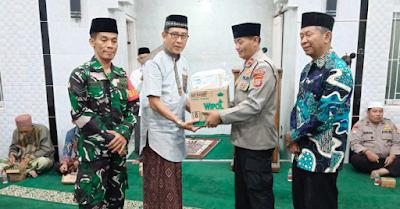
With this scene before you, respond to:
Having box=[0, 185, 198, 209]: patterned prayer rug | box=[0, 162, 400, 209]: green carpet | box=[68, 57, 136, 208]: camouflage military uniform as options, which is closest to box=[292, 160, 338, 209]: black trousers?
box=[0, 162, 400, 209]: green carpet

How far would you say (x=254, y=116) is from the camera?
6.49ft

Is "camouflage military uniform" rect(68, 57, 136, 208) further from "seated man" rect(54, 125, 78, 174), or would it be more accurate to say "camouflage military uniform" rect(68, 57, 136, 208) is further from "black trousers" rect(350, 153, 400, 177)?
"black trousers" rect(350, 153, 400, 177)

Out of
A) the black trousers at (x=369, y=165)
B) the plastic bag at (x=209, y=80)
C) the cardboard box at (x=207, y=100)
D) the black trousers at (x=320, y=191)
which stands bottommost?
the black trousers at (x=369, y=165)

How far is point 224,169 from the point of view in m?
3.65

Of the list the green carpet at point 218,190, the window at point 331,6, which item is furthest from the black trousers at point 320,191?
the window at point 331,6

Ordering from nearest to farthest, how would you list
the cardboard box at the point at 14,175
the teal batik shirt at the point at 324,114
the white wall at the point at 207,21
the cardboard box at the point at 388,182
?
the teal batik shirt at the point at 324,114
the cardboard box at the point at 388,182
the cardboard box at the point at 14,175
the white wall at the point at 207,21

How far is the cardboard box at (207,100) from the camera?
76.4 inches

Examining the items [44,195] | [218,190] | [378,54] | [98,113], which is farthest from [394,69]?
[44,195]

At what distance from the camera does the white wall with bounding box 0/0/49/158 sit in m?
3.49

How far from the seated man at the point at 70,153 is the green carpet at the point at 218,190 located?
0.15 meters

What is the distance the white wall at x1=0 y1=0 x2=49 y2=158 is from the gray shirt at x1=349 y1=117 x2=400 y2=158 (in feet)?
12.4

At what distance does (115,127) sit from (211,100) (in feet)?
2.14

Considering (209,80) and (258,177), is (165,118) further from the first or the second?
(258,177)

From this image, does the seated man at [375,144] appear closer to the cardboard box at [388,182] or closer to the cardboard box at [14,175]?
the cardboard box at [388,182]
